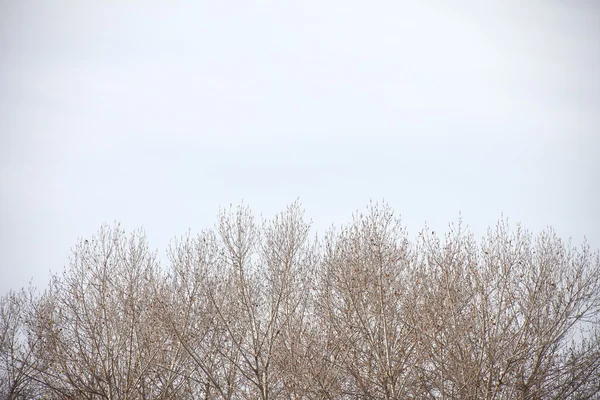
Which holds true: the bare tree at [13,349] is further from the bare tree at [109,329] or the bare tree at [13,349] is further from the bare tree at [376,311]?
the bare tree at [376,311]

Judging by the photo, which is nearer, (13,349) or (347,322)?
(347,322)

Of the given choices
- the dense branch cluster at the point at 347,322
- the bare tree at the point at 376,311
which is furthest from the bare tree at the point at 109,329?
the bare tree at the point at 376,311

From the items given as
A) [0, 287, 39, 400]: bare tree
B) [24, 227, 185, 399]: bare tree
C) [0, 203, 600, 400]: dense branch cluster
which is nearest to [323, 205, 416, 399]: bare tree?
[0, 203, 600, 400]: dense branch cluster

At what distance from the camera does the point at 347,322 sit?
14.0 metres

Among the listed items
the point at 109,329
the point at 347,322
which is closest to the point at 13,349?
the point at 109,329

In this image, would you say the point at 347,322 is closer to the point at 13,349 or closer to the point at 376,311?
the point at 376,311

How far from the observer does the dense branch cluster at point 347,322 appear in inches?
523

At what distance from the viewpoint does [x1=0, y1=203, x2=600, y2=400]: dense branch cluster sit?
1330cm

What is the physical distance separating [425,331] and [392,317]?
2.82 ft

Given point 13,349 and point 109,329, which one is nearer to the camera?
point 109,329

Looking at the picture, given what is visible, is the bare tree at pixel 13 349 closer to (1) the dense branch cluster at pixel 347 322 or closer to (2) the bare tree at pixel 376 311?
(1) the dense branch cluster at pixel 347 322

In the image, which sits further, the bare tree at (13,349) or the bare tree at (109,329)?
the bare tree at (13,349)

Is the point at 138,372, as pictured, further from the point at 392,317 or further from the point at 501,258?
the point at 501,258

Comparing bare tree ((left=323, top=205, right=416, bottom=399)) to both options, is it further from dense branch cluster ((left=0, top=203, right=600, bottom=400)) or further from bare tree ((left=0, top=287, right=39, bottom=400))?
bare tree ((left=0, top=287, right=39, bottom=400))
